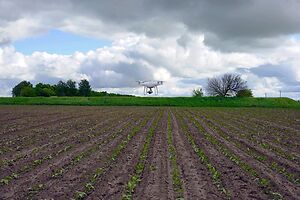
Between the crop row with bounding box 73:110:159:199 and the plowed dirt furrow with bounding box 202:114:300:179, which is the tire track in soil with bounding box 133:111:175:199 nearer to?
the crop row with bounding box 73:110:159:199

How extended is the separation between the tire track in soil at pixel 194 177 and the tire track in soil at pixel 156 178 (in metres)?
0.42

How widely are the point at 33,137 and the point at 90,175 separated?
404 inches

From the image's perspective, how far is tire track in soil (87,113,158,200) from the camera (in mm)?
8856

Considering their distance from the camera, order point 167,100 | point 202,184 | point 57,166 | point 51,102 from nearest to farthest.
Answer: point 202,184
point 57,166
point 51,102
point 167,100

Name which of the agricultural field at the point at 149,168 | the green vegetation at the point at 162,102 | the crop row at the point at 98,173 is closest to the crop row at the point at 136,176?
the agricultural field at the point at 149,168

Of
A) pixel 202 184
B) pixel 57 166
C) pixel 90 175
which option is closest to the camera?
pixel 202 184

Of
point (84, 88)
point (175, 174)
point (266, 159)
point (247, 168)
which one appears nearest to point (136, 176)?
point (175, 174)

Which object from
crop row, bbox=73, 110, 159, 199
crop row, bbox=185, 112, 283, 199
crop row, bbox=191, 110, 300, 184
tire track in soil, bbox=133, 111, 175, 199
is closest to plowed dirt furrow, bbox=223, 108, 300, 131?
crop row, bbox=191, 110, 300, 184

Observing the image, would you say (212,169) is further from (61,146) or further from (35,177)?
(61,146)

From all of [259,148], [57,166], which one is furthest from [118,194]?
[259,148]

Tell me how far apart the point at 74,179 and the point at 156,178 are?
222 cm

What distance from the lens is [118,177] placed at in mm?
10656

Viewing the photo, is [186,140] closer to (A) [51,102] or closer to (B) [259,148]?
(B) [259,148]

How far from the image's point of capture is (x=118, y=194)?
29.0ft
